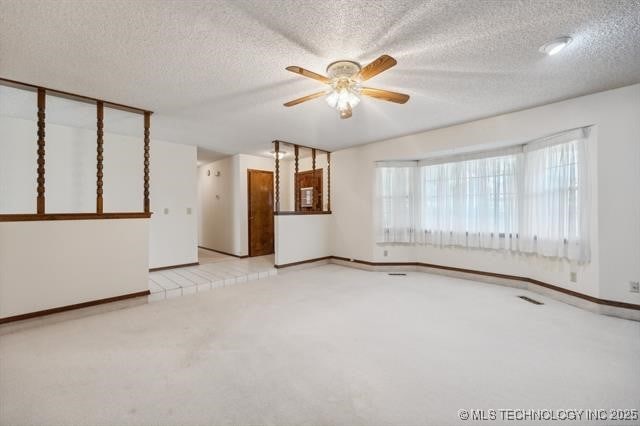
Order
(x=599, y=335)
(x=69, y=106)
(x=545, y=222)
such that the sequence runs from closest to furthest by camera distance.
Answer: (x=599, y=335)
(x=69, y=106)
(x=545, y=222)

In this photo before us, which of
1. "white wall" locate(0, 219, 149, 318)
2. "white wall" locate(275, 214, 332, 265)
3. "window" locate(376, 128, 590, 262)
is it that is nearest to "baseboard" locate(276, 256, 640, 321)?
"white wall" locate(275, 214, 332, 265)

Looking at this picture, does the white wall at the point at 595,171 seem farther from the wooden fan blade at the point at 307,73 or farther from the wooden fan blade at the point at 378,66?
the wooden fan blade at the point at 307,73

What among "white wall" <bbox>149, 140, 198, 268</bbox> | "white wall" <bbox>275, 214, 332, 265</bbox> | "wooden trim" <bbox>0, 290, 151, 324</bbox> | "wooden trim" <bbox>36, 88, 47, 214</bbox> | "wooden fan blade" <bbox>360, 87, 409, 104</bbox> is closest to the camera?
"wooden fan blade" <bbox>360, 87, 409, 104</bbox>

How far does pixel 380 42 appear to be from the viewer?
2.13 metres

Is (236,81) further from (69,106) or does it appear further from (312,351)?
(312,351)

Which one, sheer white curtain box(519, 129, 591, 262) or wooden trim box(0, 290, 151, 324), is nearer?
wooden trim box(0, 290, 151, 324)

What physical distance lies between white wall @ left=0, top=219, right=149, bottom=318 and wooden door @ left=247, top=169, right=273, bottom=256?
121 inches

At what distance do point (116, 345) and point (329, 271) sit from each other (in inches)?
142

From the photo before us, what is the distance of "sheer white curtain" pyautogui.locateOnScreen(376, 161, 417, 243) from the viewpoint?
17.3 feet

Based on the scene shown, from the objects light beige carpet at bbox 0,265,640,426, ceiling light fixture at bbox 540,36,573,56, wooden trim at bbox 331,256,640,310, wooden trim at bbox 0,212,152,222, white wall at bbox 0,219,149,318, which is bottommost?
light beige carpet at bbox 0,265,640,426

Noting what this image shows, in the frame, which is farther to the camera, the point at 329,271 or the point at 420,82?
the point at 329,271

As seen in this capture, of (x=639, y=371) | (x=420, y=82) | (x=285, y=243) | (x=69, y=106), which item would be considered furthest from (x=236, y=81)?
(x=639, y=371)

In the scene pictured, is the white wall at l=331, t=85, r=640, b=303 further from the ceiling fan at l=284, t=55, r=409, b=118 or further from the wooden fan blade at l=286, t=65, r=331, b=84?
the wooden fan blade at l=286, t=65, r=331, b=84

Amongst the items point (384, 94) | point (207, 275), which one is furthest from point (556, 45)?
point (207, 275)
